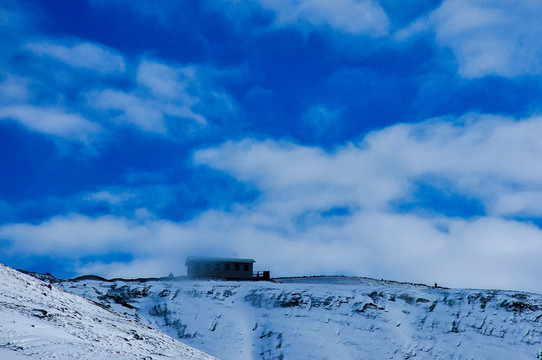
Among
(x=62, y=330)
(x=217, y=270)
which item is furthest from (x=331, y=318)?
(x=62, y=330)

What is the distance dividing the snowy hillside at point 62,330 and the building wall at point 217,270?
41.9 m

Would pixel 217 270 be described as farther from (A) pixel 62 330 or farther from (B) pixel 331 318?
(A) pixel 62 330

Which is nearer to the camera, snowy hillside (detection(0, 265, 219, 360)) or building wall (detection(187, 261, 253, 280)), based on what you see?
snowy hillside (detection(0, 265, 219, 360))

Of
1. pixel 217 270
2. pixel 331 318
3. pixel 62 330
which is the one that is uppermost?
pixel 217 270

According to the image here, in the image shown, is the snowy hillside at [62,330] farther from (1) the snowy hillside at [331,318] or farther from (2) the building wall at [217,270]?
(2) the building wall at [217,270]

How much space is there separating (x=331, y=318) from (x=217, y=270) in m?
25.4

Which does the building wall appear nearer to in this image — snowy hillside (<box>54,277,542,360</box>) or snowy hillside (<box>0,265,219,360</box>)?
snowy hillside (<box>54,277,542,360</box>)

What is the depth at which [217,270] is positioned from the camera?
69.8m

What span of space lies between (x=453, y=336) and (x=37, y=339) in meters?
35.6

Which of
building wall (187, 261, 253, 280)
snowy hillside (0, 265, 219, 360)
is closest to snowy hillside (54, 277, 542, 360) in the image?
building wall (187, 261, 253, 280)

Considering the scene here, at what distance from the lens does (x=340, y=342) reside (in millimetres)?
43219

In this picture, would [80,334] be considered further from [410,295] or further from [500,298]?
[500,298]

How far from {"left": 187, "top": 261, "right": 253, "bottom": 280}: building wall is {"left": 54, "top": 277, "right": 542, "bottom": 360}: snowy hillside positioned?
12273 mm

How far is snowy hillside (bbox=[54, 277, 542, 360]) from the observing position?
4231cm
